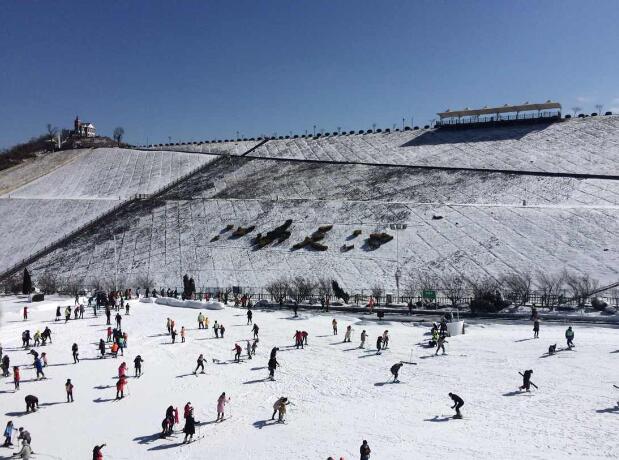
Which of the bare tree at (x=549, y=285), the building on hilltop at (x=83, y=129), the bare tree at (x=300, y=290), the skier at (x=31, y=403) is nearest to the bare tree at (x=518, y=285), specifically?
the bare tree at (x=549, y=285)

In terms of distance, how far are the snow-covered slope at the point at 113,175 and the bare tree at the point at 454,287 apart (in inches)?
1906

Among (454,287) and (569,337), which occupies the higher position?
(454,287)

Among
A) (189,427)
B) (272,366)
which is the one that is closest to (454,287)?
(272,366)

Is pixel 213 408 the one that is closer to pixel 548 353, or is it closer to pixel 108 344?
pixel 108 344

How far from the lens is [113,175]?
8775cm

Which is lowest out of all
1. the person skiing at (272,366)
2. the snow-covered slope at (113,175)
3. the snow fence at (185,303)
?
the person skiing at (272,366)

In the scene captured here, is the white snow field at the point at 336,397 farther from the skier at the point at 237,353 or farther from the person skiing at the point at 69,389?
the skier at the point at 237,353

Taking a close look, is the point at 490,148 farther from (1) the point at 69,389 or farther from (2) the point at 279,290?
(1) the point at 69,389

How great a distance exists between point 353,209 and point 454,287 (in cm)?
2010

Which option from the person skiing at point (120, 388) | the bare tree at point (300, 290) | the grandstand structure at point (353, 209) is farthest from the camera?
the grandstand structure at point (353, 209)

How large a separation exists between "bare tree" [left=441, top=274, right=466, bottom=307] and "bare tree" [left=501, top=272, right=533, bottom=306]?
9.44 feet

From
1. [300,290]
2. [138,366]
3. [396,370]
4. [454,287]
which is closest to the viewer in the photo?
[396,370]

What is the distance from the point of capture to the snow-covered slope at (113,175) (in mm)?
79188

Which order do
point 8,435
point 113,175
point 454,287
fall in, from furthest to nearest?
point 113,175 → point 454,287 → point 8,435
